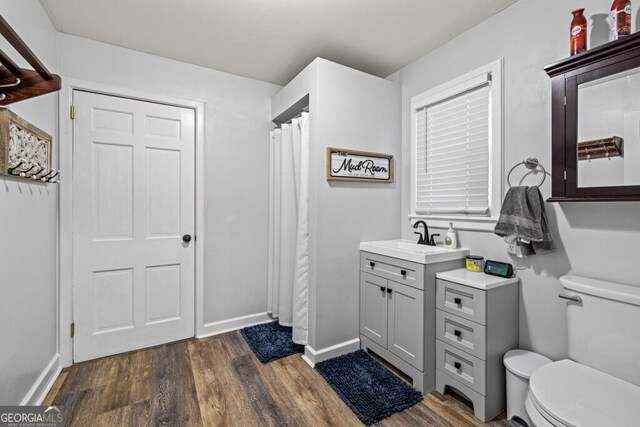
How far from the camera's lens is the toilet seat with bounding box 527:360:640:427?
1.03 m

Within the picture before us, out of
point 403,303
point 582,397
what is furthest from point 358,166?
point 582,397

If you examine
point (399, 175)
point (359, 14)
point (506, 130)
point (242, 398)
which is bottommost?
point (242, 398)

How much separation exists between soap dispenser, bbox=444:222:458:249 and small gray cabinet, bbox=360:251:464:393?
0.45 ft

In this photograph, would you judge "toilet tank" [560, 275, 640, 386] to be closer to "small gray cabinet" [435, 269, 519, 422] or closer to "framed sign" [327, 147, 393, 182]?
"small gray cabinet" [435, 269, 519, 422]

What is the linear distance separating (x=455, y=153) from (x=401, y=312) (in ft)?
4.10

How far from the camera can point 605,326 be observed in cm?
133

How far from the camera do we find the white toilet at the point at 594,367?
1065mm

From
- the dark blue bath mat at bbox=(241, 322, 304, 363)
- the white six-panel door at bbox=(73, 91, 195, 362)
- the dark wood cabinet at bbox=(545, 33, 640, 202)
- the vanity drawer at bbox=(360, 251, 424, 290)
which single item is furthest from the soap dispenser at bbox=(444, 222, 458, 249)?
the white six-panel door at bbox=(73, 91, 195, 362)

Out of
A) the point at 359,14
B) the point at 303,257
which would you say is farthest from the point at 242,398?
the point at 359,14

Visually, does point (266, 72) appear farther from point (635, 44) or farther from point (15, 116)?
point (635, 44)

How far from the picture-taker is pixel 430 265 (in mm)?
1877

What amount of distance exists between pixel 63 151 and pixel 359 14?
2321 mm

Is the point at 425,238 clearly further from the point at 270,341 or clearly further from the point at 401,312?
the point at 270,341

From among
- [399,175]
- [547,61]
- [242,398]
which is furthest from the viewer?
[399,175]
